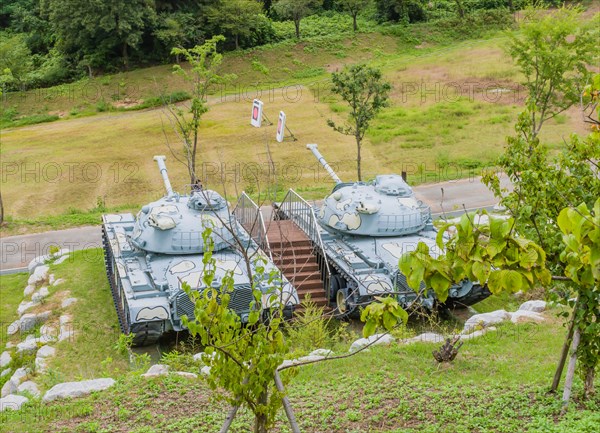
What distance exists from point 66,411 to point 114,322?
613 cm

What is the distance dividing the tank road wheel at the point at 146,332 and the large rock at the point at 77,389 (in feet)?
10.2

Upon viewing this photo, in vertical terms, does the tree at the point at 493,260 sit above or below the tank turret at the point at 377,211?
above

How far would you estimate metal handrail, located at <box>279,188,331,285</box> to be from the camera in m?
16.7

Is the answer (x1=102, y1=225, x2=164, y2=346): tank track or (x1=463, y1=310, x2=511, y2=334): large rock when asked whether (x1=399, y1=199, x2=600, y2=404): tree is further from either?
(x1=102, y1=225, x2=164, y2=346): tank track

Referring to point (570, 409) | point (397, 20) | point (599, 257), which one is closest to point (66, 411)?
point (570, 409)

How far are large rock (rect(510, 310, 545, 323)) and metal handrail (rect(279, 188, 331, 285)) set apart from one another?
3.89 metres

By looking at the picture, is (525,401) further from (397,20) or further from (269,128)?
(397,20)

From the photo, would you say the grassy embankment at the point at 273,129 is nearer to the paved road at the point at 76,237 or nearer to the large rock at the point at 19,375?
the paved road at the point at 76,237

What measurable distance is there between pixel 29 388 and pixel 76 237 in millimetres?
10409

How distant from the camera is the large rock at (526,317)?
13.3m

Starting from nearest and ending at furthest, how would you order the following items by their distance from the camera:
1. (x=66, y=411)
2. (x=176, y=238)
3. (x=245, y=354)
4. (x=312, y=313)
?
(x=245, y=354), (x=66, y=411), (x=312, y=313), (x=176, y=238)

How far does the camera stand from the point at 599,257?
204 inches

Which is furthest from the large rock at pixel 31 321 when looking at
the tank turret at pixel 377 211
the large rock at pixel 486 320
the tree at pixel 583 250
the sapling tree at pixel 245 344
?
the tree at pixel 583 250

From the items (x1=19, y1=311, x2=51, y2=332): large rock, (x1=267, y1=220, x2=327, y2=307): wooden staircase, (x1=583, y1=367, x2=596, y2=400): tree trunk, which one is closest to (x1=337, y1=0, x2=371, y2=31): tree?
(x1=267, y1=220, x2=327, y2=307): wooden staircase
